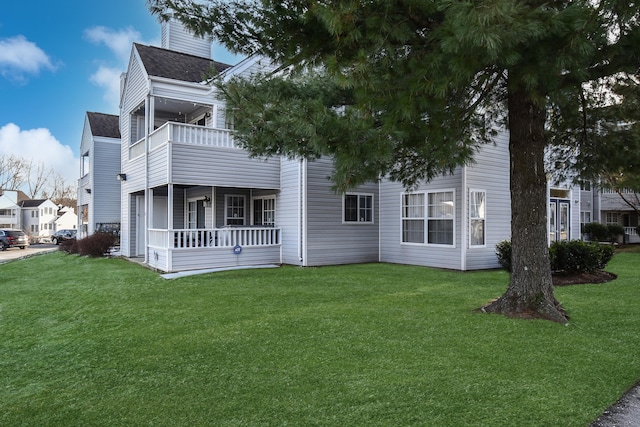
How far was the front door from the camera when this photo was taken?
47.8 ft

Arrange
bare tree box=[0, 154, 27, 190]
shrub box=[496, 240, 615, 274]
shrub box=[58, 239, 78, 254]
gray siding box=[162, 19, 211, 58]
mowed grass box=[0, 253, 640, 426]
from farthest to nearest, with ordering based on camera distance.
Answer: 1. bare tree box=[0, 154, 27, 190]
2. shrub box=[58, 239, 78, 254]
3. gray siding box=[162, 19, 211, 58]
4. shrub box=[496, 240, 615, 274]
5. mowed grass box=[0, 253, 640, 426]

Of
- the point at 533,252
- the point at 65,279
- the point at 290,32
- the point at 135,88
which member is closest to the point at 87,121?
the point at 135,88

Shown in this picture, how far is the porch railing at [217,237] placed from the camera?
38.4ft

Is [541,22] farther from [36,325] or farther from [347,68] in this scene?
[36,325]

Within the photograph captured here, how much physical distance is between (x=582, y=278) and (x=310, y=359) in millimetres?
8127

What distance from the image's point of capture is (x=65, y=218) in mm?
59500

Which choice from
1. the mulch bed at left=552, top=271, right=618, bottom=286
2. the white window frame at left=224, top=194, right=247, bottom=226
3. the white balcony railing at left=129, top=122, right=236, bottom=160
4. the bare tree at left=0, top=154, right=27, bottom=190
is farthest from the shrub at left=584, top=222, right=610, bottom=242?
the bare tree at left=0, top=154, right=27, bottom=190

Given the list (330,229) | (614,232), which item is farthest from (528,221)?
(614,232)

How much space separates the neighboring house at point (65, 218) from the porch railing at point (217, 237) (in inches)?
2116

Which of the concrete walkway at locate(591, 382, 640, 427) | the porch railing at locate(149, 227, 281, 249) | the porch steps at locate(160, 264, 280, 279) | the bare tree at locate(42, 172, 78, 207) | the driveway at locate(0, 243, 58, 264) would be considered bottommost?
the driveway at locate(0, 243, 58, 264)

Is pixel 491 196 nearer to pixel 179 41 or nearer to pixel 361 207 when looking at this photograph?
pixel 361 207

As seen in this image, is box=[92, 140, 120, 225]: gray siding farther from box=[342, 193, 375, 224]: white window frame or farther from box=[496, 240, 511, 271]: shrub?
box=[496, 240, 511, 271]: shrub

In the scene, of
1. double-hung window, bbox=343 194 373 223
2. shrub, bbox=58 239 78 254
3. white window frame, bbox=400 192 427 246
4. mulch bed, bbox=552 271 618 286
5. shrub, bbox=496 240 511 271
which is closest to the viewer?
mulch bed, bbox=552 271 618 286

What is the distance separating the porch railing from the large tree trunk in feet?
26.6
